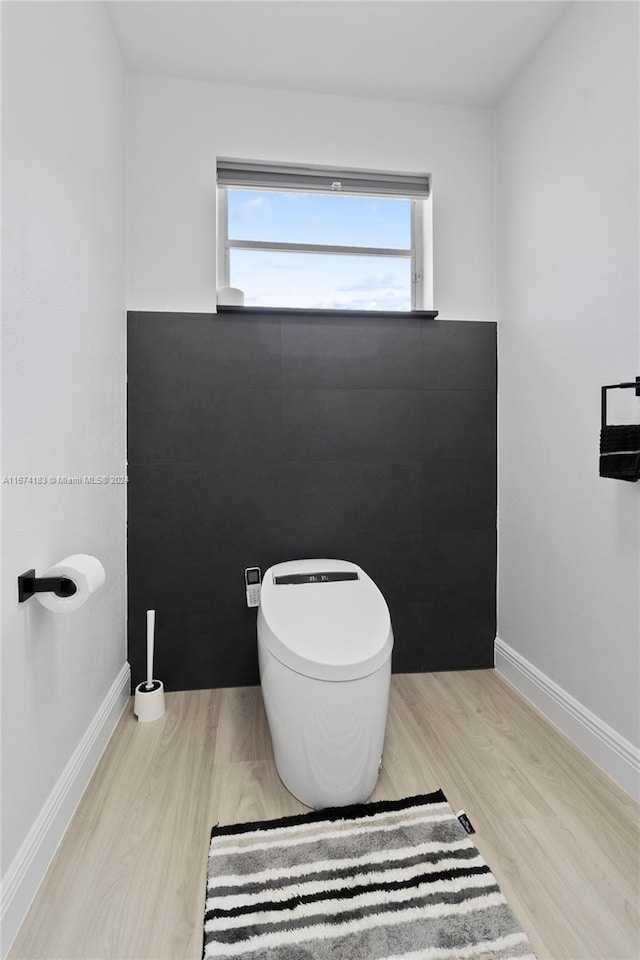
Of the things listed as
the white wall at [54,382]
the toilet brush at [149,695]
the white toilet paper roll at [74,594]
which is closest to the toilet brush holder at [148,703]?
the toilet brush at [149,695]

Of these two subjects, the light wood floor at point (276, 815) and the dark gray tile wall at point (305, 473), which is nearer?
the light wood floor at point (276, 815)

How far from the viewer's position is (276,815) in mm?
1407

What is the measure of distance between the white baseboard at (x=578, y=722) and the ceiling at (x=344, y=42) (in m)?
2.30

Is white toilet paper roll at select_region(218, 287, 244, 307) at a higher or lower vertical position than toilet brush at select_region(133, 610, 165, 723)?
higher

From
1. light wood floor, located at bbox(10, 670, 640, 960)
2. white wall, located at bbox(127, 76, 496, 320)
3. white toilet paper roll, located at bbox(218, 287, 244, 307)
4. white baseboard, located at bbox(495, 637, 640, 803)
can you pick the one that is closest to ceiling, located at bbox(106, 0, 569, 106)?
white wall, located at bbox(127, 76, 496, 320)

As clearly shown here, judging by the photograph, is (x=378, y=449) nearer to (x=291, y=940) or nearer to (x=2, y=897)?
(x=291, y=940)

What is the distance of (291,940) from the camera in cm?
106

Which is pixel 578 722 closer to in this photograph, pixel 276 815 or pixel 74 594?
pixel 276 815

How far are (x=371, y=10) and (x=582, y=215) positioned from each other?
981 millimetres

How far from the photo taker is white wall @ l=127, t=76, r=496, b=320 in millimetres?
2031

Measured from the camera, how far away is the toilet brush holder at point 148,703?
6.15 ft

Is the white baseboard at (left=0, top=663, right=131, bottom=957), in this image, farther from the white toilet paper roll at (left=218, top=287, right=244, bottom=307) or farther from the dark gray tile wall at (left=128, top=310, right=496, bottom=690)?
the white toilet paper roll at (left=218, top=287, right=244, bottom=307)

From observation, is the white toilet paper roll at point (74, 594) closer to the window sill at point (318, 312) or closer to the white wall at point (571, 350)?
the window sill at point (318, 312)

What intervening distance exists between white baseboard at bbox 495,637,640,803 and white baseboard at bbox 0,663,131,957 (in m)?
1.54
